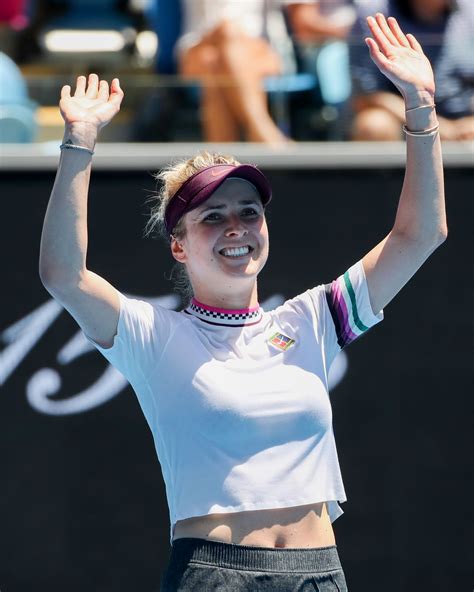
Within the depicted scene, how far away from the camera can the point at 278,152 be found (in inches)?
163

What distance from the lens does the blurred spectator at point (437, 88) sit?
14.0 ft

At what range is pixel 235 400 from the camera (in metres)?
2.28

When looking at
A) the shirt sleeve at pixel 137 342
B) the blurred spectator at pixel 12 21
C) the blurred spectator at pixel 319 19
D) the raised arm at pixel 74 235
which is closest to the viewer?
the raised arm at pixel 74 235

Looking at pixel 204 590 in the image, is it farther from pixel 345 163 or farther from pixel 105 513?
pixel 345 163

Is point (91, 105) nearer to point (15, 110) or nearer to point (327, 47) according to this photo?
point (15, 110)

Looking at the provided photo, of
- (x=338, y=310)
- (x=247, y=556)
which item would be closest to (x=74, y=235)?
(x=338, y=310)

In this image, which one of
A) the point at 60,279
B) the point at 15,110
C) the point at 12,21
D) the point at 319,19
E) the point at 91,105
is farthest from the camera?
the point at 12,21

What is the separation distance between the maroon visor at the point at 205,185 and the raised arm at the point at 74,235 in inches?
10.1

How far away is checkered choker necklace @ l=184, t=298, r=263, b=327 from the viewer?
7.99 feet

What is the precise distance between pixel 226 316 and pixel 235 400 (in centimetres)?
23

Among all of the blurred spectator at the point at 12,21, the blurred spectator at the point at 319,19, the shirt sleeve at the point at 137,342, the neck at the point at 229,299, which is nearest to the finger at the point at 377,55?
the neck at the point at 229,299

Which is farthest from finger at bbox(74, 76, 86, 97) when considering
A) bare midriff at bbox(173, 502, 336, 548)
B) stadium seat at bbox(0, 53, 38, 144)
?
stadium seat at bbox(0, 53, 38, 144)

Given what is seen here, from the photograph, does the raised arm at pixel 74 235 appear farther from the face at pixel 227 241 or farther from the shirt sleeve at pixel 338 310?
the shirt sleeve at pixel 338 310

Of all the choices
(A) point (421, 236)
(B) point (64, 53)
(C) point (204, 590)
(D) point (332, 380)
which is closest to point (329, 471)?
(C) point (204, 590)
